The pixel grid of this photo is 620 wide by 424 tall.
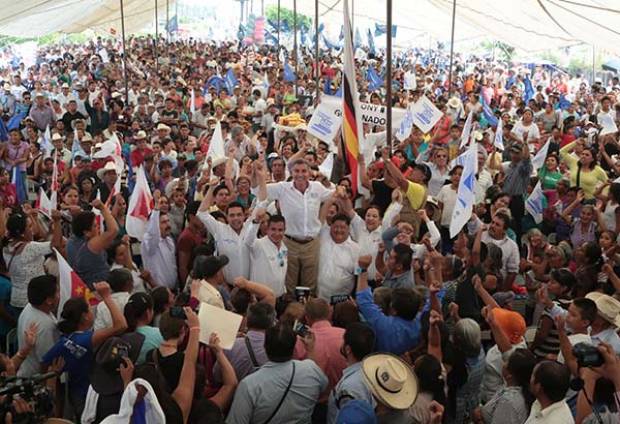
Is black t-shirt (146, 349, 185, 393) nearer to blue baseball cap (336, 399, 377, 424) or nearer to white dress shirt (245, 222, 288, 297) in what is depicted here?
blue baseball cap (336, 399, 377, 424)

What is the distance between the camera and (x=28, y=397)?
3824mm

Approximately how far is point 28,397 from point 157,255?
3049mm

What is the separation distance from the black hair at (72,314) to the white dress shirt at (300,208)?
270 cm

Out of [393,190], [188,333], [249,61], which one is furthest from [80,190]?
[249,61]

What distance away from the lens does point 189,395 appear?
13.1ft

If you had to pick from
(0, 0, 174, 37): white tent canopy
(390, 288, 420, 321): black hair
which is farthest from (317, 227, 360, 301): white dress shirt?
(0, 0, 174, 37): white tent canopy

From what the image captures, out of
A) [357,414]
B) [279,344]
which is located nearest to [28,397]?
[279,344]

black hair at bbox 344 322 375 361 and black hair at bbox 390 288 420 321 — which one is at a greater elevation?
black hair at bbox 344 322 375 361

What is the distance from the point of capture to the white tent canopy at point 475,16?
569 inches

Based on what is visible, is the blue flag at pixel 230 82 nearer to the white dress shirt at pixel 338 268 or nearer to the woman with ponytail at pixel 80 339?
the white dress shirt at pixel 338 268

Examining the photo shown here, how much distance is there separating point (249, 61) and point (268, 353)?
25114 millimetres

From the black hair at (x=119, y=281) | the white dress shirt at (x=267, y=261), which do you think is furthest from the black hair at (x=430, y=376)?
the white dress shirt at (x=267, y=261)

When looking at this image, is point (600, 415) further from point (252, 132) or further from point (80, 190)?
point (252, 132)

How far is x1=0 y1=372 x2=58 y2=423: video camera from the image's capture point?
3762 millimetres
